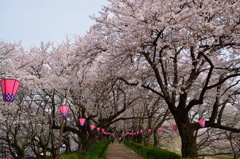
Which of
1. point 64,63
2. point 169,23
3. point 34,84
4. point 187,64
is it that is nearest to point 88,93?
point 64,63

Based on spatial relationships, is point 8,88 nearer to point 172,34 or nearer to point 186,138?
point 172,34

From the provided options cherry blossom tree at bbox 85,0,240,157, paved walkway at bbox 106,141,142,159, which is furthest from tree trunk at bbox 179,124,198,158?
paved walkway at bbox 106,141,142,159

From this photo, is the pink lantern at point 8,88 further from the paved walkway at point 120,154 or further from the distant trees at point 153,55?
the paved walkway at point 120,154

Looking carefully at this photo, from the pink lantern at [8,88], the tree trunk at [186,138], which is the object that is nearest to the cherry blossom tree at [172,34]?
the tree trunk at [186,138]

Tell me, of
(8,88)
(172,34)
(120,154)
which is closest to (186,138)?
(172,34)

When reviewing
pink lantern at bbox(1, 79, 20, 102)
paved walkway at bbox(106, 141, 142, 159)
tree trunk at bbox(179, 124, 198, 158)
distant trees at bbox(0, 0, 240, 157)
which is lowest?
paved walkway at bbox(106, 141, 142, 159)

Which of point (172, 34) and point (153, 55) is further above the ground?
point (172, 34)

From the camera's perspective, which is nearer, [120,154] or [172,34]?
[172,34]

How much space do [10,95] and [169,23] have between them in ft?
21.6

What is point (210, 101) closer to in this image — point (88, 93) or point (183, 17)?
point (88, 93)

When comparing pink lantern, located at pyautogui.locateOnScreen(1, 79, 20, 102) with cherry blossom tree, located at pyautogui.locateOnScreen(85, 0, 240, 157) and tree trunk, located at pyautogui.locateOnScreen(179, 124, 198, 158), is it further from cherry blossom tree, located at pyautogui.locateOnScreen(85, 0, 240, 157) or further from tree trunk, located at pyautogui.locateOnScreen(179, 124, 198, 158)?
tree trunk, located at pyautogui.locateOnScreen(179, 124, 198, 158)

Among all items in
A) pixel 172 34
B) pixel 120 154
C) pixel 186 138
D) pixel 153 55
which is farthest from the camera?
pixel 120 154

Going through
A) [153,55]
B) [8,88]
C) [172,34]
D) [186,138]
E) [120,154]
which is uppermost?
[172,34]

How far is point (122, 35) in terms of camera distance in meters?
12.4
